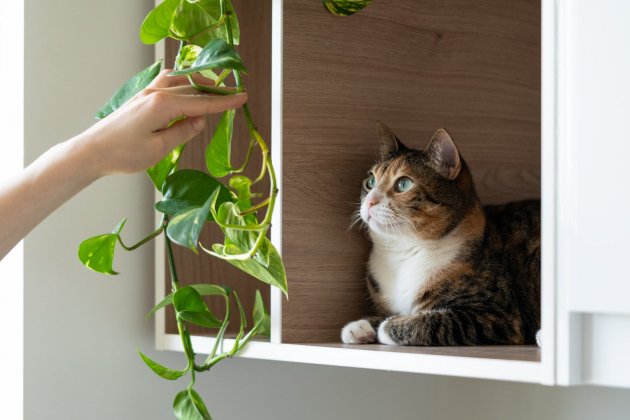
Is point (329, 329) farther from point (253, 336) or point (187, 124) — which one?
point (187, 124)

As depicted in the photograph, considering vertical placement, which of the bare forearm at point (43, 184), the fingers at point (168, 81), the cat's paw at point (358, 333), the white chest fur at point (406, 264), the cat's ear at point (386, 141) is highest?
the fingers at point (168, 81)

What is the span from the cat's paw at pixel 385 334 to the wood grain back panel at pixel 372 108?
0.31 ft

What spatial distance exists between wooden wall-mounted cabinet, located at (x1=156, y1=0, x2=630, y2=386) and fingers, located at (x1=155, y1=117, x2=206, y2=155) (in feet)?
0.49

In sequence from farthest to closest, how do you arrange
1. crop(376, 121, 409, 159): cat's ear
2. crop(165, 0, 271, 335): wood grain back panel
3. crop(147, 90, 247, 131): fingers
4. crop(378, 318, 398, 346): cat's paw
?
crop(165, 0, 271, 335): wood grain back panel → crop(376, 121, 409, 159): cat's ear → crop(378, 318, 398, 346): cat's paw → crop(147, 90, 247, 131): fingers

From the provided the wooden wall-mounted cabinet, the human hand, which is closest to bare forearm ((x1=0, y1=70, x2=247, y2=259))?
the human hand

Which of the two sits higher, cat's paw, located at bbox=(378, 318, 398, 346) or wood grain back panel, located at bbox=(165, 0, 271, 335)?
wood grain back panel, located at bbox=(165, 0, 271, 335)

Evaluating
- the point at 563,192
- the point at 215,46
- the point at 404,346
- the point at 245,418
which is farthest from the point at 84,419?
the point at 563,192

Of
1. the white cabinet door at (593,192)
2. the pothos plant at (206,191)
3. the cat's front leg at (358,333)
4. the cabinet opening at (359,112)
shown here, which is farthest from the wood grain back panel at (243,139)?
the white cabinet door at (593,192)

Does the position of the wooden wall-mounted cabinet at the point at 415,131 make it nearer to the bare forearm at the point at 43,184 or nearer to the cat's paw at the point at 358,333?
the cat's paw at the point at 358,333

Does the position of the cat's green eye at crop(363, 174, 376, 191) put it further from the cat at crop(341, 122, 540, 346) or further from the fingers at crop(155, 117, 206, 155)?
the fingers at crop(155, 117, 206, 155)

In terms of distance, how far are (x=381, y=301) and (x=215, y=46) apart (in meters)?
0.44

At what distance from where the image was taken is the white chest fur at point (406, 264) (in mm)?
1083

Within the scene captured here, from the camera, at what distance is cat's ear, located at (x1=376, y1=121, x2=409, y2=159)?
112 centimetres

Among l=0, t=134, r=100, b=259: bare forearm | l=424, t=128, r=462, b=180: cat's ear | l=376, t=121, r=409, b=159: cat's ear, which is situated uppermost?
l=376, t=121, r=409, b=159: cat's ear
